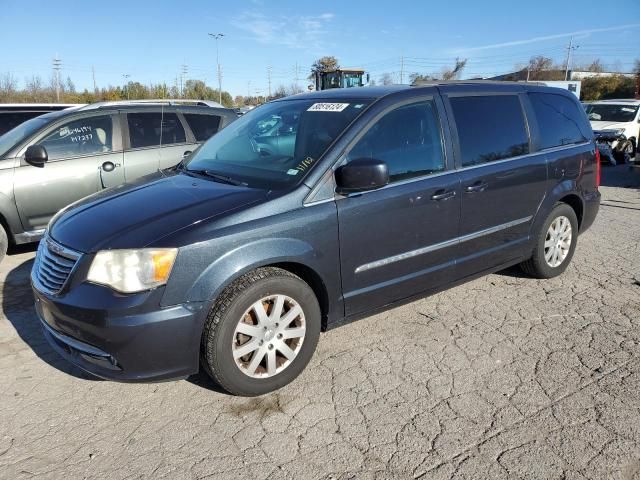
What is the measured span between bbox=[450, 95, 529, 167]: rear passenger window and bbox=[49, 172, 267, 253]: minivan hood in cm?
177

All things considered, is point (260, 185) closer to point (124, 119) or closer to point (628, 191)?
point (124, 119)

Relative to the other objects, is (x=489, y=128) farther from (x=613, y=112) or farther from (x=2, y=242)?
(x=613, y=112)

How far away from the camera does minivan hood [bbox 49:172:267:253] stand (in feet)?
8.86

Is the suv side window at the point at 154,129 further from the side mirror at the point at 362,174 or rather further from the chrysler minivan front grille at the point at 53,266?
the side mirror at the point at 362,174

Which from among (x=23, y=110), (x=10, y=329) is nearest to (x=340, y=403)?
(x=10, y=329)

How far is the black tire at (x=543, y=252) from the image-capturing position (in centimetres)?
453

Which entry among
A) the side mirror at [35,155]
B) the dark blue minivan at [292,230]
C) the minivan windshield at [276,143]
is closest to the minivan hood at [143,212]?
the dark blue minivan at [292,230]

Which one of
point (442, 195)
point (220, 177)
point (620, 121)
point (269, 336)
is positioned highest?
point (620, 121)

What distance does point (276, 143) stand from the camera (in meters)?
3.63

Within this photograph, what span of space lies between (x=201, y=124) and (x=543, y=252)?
4.69m

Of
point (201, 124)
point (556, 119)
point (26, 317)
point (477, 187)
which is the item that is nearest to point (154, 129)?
point (201, 124)

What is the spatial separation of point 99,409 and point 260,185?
1634 millimetres

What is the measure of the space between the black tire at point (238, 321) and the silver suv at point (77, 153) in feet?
12.3

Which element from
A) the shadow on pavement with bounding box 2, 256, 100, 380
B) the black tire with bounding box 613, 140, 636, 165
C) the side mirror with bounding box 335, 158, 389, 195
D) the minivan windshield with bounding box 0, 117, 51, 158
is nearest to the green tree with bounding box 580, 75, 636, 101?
the black tire with bounding box 613, 140, 636, 165
